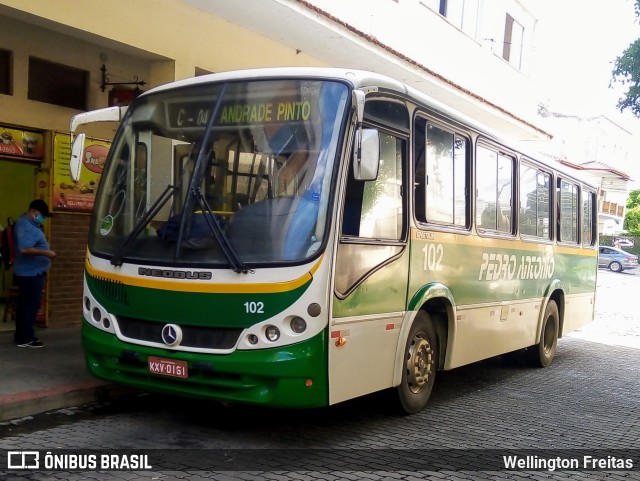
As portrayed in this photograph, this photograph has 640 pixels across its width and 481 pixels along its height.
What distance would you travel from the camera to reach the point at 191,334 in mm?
5426

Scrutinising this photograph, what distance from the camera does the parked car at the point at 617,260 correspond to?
43.1 m

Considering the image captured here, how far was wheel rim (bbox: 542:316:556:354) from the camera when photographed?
10.6 metres

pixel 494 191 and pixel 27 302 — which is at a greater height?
pixel 494 191

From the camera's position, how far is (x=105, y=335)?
5.86 m

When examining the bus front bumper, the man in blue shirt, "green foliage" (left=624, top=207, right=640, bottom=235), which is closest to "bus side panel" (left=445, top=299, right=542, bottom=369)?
the bus front bumper

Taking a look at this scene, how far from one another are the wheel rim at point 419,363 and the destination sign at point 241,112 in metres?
2.37

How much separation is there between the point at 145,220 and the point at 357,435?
2521 millimetres

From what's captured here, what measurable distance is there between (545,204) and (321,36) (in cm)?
441

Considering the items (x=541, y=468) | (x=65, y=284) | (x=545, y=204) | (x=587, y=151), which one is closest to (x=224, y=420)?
(x=541, y=468)

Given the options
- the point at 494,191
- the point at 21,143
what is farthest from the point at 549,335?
the point at 21,143

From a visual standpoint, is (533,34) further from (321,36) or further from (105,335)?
(105,335)

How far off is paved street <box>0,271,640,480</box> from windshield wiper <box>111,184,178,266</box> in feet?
4.74

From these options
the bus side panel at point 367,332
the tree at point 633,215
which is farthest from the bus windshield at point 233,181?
the tree at point 633,215

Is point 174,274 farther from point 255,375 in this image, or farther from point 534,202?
point 534,202
